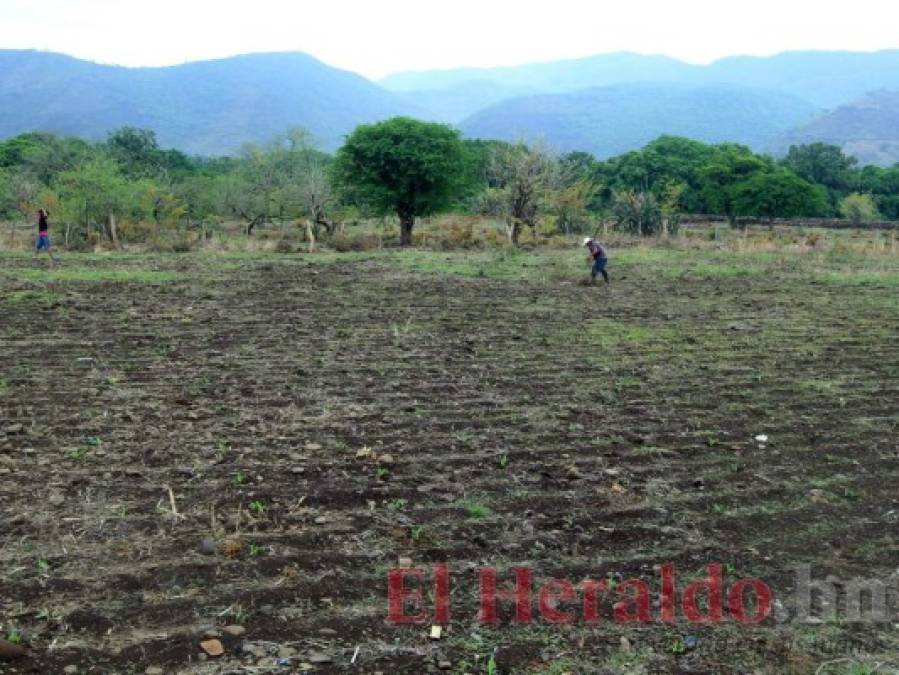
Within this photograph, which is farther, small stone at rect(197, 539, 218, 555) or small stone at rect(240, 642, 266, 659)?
small stone at rect(197, 539, 218, 555)

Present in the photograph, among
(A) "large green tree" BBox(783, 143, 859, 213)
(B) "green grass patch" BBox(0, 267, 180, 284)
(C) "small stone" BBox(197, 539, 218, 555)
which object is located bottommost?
(C) "small stone" BBox(197, 539, 218, 555)

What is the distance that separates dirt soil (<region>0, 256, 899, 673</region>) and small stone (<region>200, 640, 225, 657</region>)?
0.03m

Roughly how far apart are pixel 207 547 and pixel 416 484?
1.61 meters

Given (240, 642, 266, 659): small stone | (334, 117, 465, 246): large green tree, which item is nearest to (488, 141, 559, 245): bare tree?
(334, 117, 465, 246): large green tree

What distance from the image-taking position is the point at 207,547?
442 cm

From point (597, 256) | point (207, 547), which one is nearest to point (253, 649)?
point (207, 547)

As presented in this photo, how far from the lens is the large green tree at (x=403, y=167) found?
27.3m

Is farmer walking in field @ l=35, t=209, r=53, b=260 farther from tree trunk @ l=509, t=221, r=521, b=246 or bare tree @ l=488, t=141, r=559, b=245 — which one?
bare tree @ l=488, t=141, r=559, b=245

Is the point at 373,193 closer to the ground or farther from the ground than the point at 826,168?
closer to the ground

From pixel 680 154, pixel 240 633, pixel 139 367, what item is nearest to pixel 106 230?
pixel 139 367

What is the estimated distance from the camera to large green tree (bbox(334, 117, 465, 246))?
A: 27328mm

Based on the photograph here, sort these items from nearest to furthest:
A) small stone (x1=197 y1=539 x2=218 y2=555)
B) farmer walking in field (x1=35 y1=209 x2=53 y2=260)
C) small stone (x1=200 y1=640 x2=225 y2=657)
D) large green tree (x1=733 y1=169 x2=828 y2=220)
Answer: small stone (x1=200 y1=640 x2=225 y2=657) < small stone (x1=197 y1=539 x2=218 y2=555) < farmer walking in field (x1=35 y1=209 x2=53 y2=260) < large green tree (x1=733 y1=169 x2=828 y2=220)

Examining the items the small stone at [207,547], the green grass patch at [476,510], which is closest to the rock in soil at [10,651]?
the small stone at [207,547]

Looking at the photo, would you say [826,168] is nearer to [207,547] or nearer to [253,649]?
[207,547]
